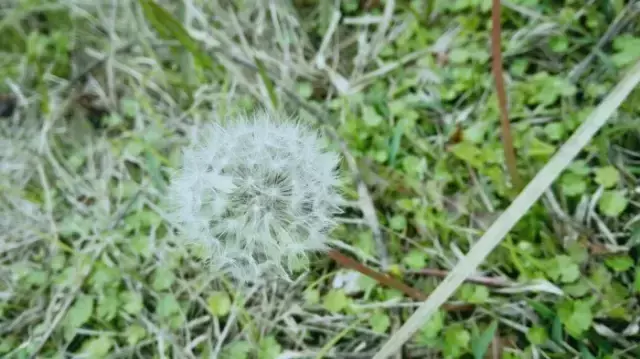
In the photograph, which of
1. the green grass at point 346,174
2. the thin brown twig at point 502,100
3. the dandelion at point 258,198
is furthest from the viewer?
the green grass at point 346,174

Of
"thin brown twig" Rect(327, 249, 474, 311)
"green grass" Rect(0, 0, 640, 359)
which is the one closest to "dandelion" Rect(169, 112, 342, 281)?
"thin brown twig" Rect(327, 249, 474, 311)

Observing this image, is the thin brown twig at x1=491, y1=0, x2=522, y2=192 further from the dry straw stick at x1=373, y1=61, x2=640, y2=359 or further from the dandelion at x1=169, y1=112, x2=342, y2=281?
the dandelion at x1=169, y1=112, x2=342, y2=281

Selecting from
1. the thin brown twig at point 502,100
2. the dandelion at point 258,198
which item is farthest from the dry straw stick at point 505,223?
the dandelion at point 258,198

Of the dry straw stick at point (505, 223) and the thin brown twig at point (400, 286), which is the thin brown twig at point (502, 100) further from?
the thin brown twig at point (400, 286)

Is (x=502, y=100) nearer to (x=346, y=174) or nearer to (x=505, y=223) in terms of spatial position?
(x=505, y=223)

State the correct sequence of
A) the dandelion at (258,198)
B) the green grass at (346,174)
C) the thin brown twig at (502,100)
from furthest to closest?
the green grass at (346,174), the thin brown twig at (502,100), the dandelion at (258,198)

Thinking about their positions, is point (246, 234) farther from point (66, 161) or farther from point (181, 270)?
point (66, 161)

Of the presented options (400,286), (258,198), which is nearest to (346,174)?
(400,286)

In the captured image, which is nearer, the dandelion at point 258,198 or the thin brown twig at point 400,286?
the dandelion at point 258,198
